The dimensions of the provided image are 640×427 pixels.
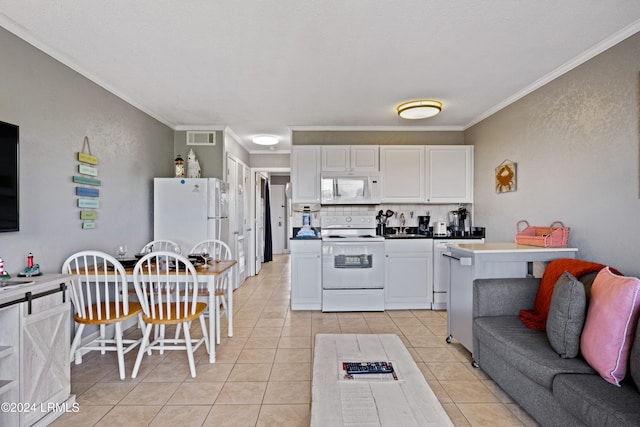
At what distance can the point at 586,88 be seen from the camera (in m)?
2.68

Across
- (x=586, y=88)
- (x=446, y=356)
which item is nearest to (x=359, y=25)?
(x=586, y=88)

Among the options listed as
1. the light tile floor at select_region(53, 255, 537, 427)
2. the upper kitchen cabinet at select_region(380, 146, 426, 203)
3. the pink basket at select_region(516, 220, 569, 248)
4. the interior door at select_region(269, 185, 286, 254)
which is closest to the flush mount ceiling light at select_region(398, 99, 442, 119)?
the upper kitchen cabinet at select_region(380, 146, 426, 203)

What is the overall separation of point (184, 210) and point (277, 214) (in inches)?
234

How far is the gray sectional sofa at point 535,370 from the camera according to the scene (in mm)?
1499

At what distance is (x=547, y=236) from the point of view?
2844mm

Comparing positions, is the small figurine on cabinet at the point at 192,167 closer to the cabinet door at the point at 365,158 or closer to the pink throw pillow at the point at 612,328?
the cabinet door at the point at 365,158

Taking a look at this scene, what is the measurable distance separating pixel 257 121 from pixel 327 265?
214cm

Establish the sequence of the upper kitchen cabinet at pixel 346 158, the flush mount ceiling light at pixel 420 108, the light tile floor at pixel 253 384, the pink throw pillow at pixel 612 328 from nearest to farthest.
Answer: the pink throw pillow at pixel 612 328 < the light tile floor at pixel 253 384 < the flush mount ceiling light at pixel 420 108 < the upper kitchen cabinet at pixel 346 158

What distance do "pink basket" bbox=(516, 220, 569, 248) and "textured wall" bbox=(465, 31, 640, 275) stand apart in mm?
81

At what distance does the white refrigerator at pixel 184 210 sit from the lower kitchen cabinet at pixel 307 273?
1091 millimetres

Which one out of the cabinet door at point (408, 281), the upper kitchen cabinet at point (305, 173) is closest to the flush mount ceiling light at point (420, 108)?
the upper kitchen cabinet at point (305, 173)

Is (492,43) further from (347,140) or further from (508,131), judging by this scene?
(347,140)

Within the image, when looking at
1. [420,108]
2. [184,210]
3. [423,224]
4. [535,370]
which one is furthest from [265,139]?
[535,370]

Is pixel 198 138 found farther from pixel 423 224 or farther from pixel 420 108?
pixel 423 224
